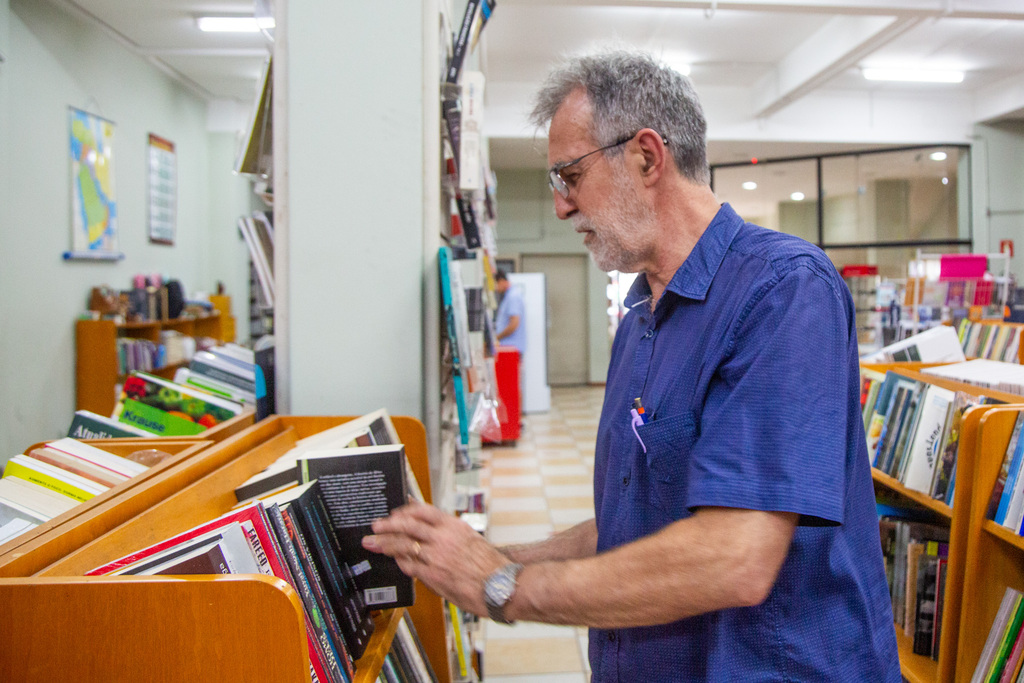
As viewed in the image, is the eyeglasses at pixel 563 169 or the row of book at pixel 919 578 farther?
the row of book at pixel 919 578

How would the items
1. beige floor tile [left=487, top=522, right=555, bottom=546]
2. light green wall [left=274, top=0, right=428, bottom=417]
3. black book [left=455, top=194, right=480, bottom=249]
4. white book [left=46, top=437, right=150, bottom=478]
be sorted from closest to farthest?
white book [left=46, top=437, right=150, bottom=478] → light green wall [left=274, top=0, right=428, bottom=417] → black book [left=455, top=194, right=480, bottom=249] → beige floor tile [left=487, top=522, right=555, bottom=546]

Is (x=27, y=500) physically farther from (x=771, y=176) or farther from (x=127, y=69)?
(x=771, y=176)

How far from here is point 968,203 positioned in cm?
888

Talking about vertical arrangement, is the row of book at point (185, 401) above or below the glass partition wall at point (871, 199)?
below

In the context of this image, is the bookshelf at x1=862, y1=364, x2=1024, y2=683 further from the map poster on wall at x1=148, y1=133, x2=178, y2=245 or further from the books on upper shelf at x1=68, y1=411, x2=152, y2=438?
the map poster on wall at x1=148, y1=133, x2=178, y2=245

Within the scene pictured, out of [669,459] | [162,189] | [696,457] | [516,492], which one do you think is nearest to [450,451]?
[669,459]

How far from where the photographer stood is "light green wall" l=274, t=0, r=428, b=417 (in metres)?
1.77

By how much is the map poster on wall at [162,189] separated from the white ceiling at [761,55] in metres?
0.83

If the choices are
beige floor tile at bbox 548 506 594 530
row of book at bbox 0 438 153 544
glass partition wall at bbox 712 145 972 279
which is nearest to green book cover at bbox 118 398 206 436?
row of book at bbox 0 438 153 544

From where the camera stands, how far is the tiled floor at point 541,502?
2859 millimetres

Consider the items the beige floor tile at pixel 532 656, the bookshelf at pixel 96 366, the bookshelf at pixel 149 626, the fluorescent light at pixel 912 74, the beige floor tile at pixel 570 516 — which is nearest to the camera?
the bookshelf at pixel 149 626

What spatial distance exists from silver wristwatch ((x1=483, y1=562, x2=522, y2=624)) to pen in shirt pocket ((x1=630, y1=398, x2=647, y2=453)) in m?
0.26

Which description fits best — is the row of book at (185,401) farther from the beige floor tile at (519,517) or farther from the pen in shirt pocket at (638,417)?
the beige floor tile at (519,517)

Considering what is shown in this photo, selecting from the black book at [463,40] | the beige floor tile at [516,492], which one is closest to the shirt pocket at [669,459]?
the black book at [463,40]
